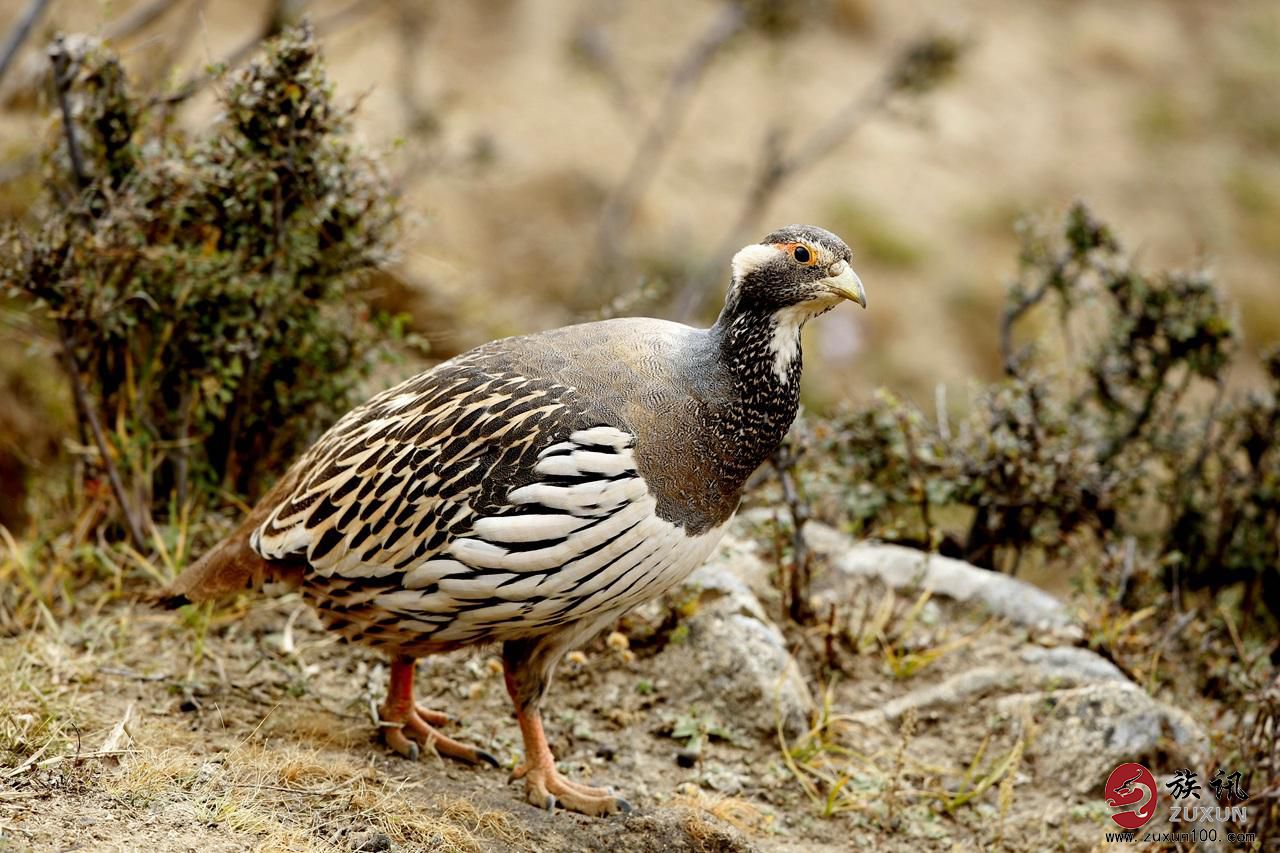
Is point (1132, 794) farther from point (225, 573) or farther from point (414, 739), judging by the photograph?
point (225, 573)

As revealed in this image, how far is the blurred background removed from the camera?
13.8 metres

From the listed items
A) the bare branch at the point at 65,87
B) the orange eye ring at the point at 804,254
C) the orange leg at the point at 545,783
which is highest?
Answer: the bare branch at the point at 65,87

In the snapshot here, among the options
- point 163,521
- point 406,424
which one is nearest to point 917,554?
point 406,424

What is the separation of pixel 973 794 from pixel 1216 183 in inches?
559

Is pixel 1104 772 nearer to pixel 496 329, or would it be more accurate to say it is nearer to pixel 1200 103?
pixel 496 329

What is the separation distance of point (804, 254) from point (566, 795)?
6.57 feet

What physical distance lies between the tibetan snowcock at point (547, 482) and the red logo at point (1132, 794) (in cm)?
186

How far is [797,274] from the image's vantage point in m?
4.41

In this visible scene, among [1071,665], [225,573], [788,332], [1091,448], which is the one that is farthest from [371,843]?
[1091,448]

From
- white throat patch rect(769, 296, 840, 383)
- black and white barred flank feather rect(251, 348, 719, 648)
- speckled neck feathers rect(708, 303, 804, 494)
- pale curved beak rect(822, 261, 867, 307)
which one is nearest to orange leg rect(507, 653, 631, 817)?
black and white barred flank feather rect(251, 348, 719, 648)

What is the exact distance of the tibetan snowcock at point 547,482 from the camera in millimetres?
4207

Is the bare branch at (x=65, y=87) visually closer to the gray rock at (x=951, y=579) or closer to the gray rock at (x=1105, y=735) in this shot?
the gray rock at (x=951, y=579)

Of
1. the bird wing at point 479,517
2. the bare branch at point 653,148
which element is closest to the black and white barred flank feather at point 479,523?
the bird wing at point 479,517

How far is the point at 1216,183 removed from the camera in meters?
17.0
